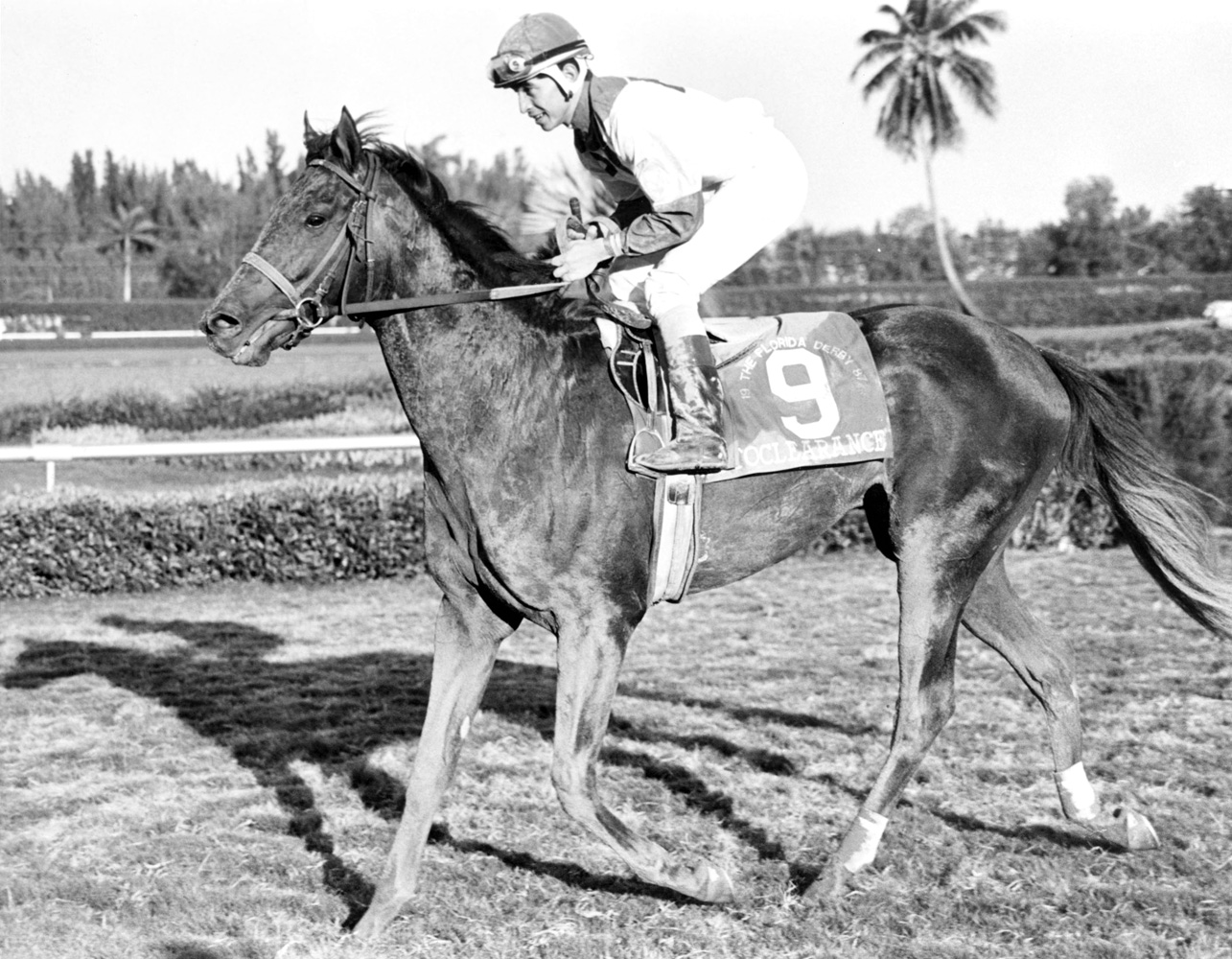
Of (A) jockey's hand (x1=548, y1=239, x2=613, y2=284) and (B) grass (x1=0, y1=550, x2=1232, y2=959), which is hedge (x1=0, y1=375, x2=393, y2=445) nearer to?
(B) grass (x1=0, y1=550, x2=1232, y2=959)

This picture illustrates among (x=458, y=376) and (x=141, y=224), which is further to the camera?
(x=141, y=224)

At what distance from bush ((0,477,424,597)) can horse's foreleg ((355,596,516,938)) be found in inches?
211

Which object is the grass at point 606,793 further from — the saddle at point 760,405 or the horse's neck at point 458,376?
the horse's neck at point 458,376

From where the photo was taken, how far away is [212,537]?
9.08 meters

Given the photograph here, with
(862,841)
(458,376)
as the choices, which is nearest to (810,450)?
(458,376)

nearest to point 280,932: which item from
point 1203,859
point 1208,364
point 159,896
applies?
point 159,896

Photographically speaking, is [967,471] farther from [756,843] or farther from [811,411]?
[756,843]

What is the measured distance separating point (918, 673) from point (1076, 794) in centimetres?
70

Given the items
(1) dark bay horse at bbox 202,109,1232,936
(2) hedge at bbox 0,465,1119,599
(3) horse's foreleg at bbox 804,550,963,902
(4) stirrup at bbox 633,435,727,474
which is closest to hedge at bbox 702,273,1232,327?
(2) hedge at bbox 0,465,1119,599

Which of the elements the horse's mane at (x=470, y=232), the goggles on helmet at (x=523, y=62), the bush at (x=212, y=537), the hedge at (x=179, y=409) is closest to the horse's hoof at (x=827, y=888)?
the horse's mane at (x=470, y=232)

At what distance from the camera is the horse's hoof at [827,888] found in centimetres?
406

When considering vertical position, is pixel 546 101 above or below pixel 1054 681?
above

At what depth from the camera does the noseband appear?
12.0 feet

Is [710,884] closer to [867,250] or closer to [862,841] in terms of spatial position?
[862,841]
